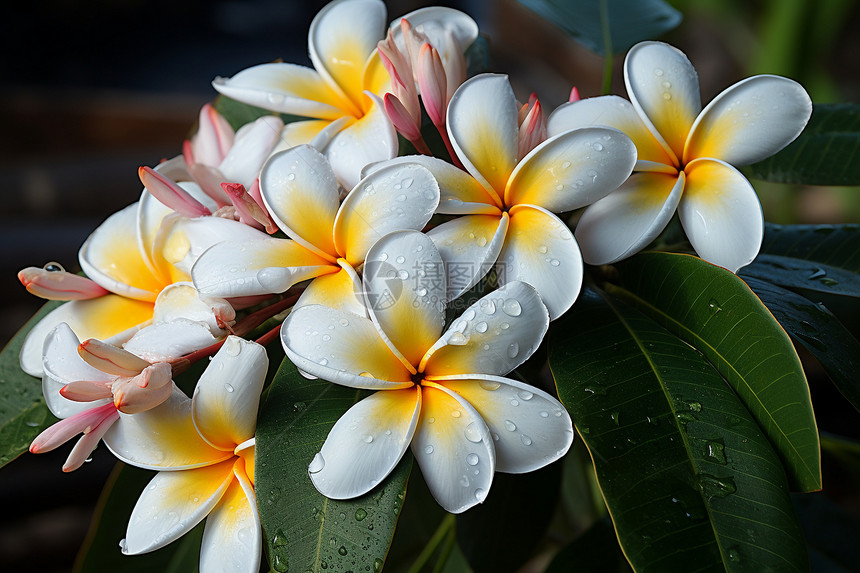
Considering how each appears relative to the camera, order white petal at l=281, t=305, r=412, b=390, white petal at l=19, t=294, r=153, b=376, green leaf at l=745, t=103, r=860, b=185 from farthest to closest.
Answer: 1. green leaf at l=745, t=103, r=860, b=185
2. white petal at l=19, t=294, r=153, b=376
3. white petal at l=281, t=305, r=412, b=390

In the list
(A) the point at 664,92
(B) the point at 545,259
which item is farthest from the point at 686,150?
(B) the point at 545,259

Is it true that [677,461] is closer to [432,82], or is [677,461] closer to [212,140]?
[432,82]

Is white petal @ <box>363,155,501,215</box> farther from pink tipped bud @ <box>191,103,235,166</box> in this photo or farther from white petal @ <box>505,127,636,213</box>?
pink tipped bud @ <box>191,103,235,166</box>

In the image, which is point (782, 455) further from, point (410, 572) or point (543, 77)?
point (543, 77)

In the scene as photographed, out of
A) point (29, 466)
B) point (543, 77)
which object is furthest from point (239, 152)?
point (543, 77)

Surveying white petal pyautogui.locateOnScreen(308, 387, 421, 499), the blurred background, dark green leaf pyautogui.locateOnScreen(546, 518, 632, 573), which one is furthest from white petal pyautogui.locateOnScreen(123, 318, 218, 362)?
the blurred background

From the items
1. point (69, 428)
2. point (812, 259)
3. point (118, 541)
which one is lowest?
point (118, 541)

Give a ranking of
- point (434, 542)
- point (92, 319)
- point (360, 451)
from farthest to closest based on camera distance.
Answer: point (434, 542)
point (92, 319)
point (360, 451)
